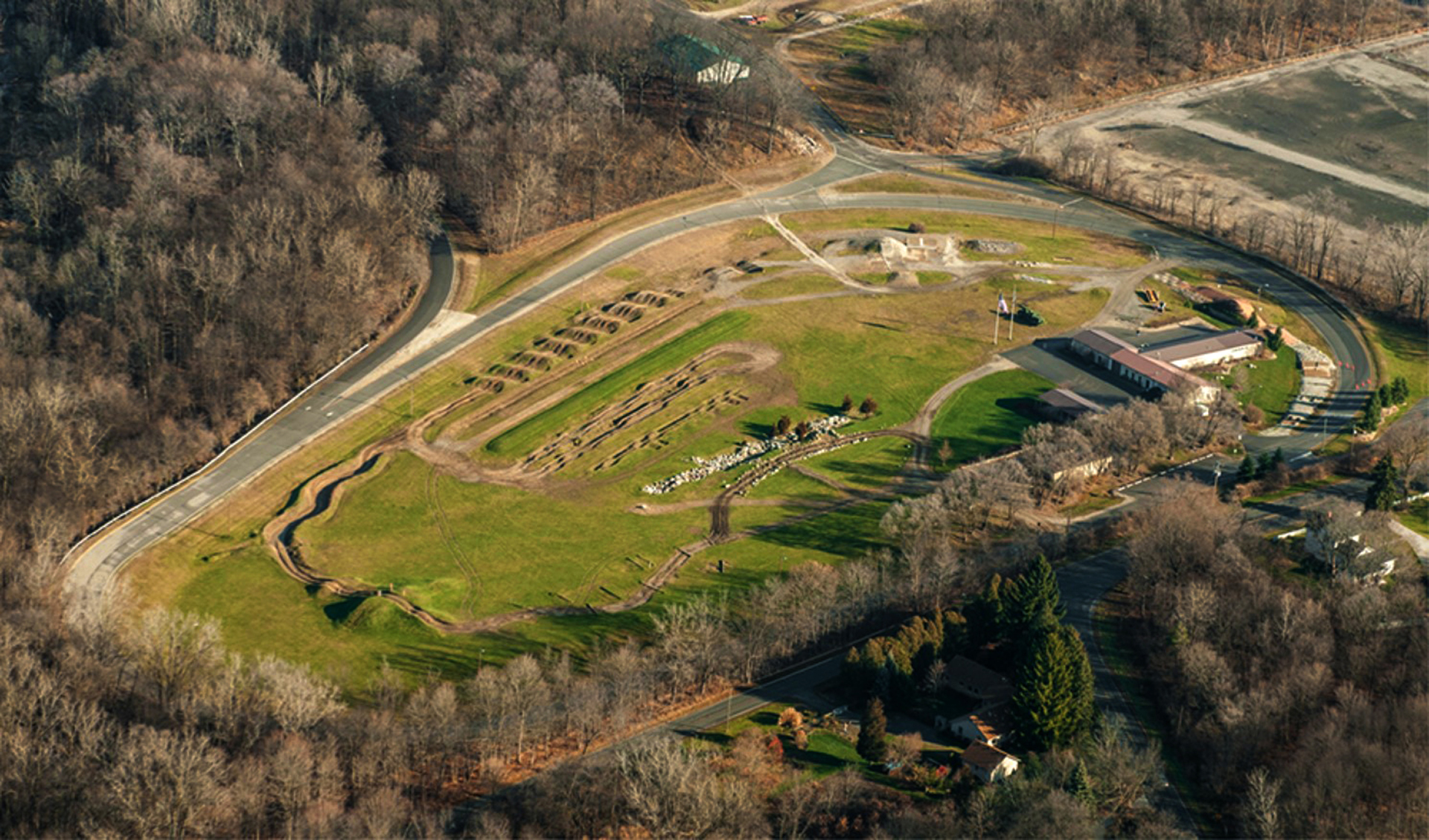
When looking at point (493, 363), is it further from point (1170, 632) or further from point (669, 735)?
point (1170, 632)

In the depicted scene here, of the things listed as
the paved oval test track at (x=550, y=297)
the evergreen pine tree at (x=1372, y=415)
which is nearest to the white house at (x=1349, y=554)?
the paved oval test track at (x=550, y=297)

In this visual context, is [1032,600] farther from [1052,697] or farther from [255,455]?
[255,455]

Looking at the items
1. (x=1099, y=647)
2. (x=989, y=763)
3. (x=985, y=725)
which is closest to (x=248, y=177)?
(x=985, y=725)

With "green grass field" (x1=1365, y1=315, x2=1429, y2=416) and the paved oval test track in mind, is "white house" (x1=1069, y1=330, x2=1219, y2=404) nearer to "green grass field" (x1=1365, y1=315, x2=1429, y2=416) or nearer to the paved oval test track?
the paved oval test track

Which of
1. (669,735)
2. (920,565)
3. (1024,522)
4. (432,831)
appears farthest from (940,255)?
(432,831)

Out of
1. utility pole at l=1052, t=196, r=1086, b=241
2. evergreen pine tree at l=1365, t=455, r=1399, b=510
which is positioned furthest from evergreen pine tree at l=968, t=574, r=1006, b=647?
utility pole at l=1052, t=196, r=1086, b=241

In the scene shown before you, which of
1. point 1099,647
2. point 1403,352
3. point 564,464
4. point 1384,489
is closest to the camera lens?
point 1099,647
